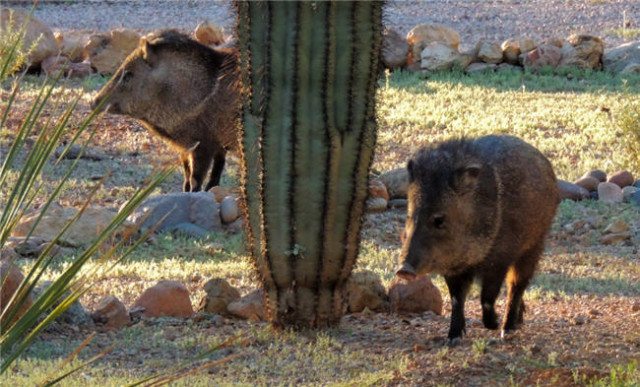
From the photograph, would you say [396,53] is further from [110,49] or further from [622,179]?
[622,179]

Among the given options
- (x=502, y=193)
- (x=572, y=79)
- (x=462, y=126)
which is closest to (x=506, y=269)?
(x=502, y=193)

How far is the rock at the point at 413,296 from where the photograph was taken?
5508 mm

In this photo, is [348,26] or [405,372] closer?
[405,372]

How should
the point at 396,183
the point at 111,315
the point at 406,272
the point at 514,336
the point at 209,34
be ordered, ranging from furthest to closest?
the point at 209,34
the point at 396,183
the point at 111,315
the point at 514,336
the point at 406,272

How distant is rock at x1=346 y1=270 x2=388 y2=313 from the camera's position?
550 centimetres

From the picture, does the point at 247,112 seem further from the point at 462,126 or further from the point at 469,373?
the point at 462,126

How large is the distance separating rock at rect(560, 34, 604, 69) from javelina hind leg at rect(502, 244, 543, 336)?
904 centimetres

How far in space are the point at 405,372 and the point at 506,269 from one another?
0.88m

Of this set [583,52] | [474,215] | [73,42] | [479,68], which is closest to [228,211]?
[474,215]

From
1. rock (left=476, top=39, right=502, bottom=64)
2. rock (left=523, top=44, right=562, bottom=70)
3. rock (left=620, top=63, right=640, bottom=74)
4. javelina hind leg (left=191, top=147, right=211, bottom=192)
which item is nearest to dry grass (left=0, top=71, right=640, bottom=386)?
javelina hind leg (left=191, top=147, right=211, bottom=192)

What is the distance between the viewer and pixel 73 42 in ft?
50.2

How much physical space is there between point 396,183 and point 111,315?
3856mm

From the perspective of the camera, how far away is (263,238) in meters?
4.83

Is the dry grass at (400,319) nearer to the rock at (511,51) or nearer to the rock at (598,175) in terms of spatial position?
the rock at (598,175)
